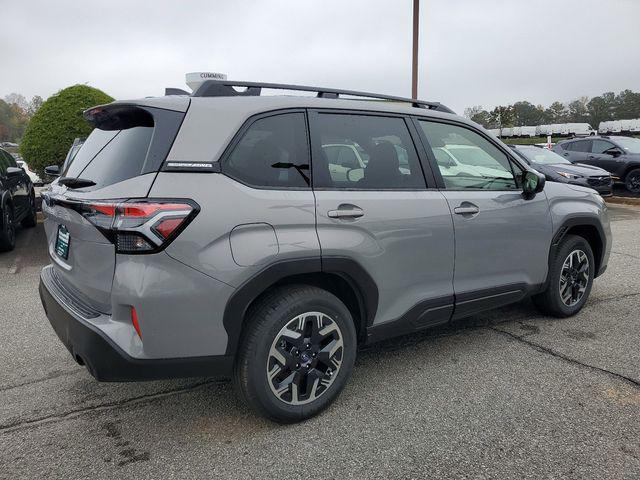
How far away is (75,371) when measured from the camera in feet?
11.8

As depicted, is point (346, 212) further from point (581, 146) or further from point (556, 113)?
point (556, 113)

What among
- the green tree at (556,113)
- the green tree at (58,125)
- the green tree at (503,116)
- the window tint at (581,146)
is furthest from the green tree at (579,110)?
the green tree at (58,125)

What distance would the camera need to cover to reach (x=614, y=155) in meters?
14.6

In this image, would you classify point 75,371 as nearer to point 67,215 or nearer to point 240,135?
point 67,215

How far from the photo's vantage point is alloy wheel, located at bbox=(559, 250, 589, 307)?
4.34m

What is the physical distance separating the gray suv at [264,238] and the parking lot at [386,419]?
303 mm

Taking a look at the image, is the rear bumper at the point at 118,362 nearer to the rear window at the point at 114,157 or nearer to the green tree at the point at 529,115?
the rear window at the point at 114,157

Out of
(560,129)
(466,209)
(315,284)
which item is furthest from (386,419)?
(560,129)

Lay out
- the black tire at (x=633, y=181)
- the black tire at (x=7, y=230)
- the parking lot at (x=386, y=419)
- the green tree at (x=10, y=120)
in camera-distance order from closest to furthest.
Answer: the parking lot at (x=386, y=419) → the black tire at (x=7, y=230) → the black tire at (x=633, y=181) → the green tree at (x=10, y=120)

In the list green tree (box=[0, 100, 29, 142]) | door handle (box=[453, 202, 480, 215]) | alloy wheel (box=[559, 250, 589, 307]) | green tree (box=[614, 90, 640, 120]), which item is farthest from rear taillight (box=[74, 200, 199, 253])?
green tree (box=[614, 90, 640, 120])

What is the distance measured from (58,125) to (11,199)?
4.31 meters

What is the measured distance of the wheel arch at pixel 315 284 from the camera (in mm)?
2553

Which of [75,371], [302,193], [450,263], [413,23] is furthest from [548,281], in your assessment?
[413,23]

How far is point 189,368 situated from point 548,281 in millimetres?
2993
